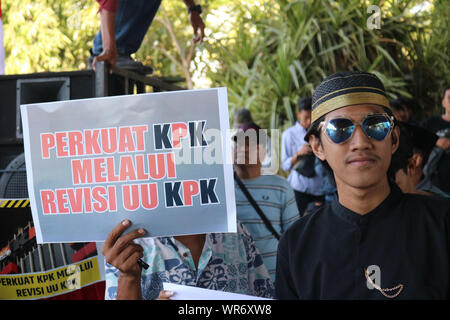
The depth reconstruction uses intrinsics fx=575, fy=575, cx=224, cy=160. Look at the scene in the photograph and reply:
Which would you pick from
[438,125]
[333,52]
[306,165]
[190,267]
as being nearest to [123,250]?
[190,267]

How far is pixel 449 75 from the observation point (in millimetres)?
7758

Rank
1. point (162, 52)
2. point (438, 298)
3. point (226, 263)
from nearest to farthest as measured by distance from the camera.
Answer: point (438, 298), point (226, 263), point (162, 52)

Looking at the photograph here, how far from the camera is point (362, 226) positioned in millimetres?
1533

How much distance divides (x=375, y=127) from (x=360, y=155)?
0.28 feet

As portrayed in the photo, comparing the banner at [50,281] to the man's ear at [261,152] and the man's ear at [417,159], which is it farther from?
the man's ear at [417,159]

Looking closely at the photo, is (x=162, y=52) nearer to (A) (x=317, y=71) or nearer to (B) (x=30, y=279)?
(A) (x=317, y=71)

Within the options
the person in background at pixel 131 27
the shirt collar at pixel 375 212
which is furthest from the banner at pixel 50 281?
the shirt collar at pixel 375 212

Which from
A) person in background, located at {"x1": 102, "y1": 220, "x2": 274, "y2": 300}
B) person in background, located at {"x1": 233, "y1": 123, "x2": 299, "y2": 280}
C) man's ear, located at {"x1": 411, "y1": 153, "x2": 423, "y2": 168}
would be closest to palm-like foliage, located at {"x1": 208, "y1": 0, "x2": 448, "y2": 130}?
person in background, located at {"x1": 233, "y1": 123, "x2": 299, "y2": 280}

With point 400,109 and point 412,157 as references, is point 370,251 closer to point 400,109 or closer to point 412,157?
point 412,157


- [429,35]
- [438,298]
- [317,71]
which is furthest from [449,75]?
[438,298]

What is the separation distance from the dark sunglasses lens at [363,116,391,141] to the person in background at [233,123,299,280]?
155 centimetres

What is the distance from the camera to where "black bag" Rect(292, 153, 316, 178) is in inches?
199

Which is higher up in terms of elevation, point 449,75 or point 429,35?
point 429,35

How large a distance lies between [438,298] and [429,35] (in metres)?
7.56
